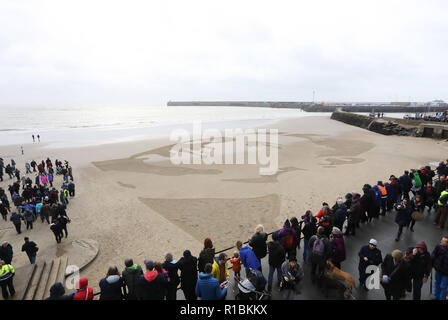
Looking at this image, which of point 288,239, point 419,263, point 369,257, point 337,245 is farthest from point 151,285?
point 419,263

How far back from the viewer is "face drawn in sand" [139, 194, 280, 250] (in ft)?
36.3

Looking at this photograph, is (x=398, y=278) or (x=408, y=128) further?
(x=408, y=128)

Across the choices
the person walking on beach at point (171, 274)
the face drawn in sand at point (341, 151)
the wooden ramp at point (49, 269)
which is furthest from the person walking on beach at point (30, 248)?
the face drawn in sand at point (341, 151)

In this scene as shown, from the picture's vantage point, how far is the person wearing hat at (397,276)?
15.2ft

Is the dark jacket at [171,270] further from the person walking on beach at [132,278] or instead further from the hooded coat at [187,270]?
the person walking on beach at [132,278]

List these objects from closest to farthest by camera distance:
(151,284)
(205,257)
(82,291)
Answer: (82,291)
(151,284)
(205,257)

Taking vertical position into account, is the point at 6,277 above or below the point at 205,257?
below

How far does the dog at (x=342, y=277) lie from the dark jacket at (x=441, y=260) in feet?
5.96

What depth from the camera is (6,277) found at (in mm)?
6500

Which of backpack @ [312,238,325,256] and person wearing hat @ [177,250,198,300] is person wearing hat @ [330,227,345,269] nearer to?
backpack @ [312,238,325,256]

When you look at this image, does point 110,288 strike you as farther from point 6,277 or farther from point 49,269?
point 49,269

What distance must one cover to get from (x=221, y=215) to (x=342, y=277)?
8241 mm

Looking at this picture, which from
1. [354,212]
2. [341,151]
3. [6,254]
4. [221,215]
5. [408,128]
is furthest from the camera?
[408,128]
